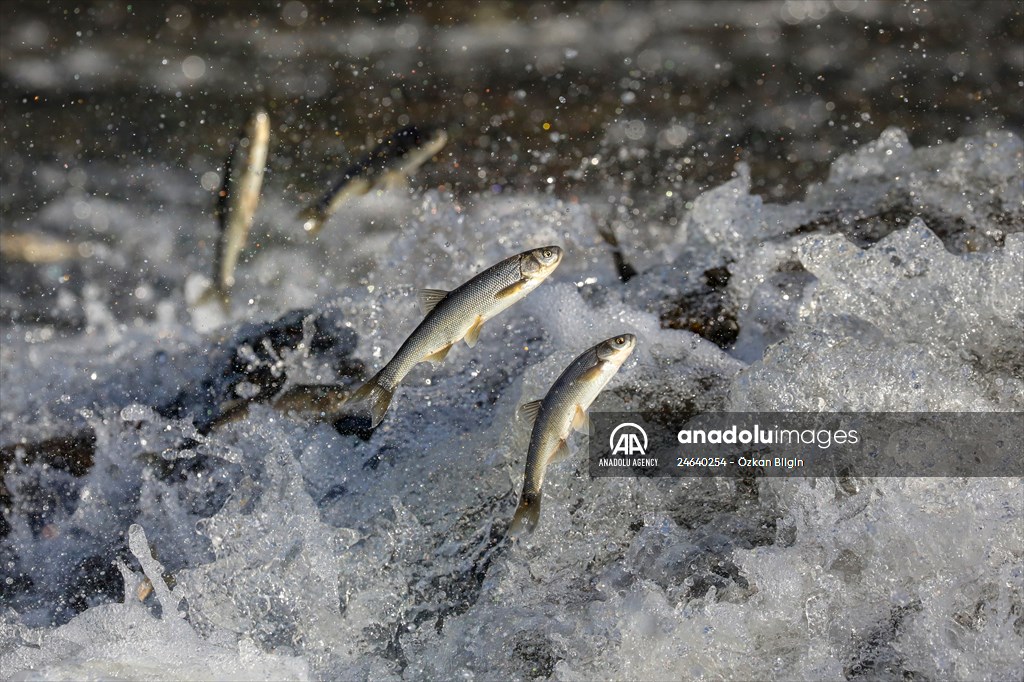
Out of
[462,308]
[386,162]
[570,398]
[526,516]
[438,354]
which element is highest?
[386,162]

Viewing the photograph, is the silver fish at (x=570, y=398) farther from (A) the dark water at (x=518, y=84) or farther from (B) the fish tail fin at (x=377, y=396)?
(A) the dark water at (x=518, y=84)

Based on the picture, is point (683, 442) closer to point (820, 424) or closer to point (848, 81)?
point (820, 424)

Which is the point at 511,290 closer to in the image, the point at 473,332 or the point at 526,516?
the point at 473,332

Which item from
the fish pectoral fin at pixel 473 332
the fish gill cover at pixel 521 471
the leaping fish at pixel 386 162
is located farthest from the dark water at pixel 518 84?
the fish pectoral fin at pixel 473 332

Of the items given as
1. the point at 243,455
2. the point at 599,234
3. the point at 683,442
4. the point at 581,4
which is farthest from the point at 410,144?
the point at 581,4

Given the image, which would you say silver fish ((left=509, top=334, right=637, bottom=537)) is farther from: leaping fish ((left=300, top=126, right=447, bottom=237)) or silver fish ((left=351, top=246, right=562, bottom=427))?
leaping fish ((left=300, top=126, right=447, bottom=237))

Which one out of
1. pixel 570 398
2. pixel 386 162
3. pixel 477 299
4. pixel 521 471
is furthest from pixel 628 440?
pixel 386 162
